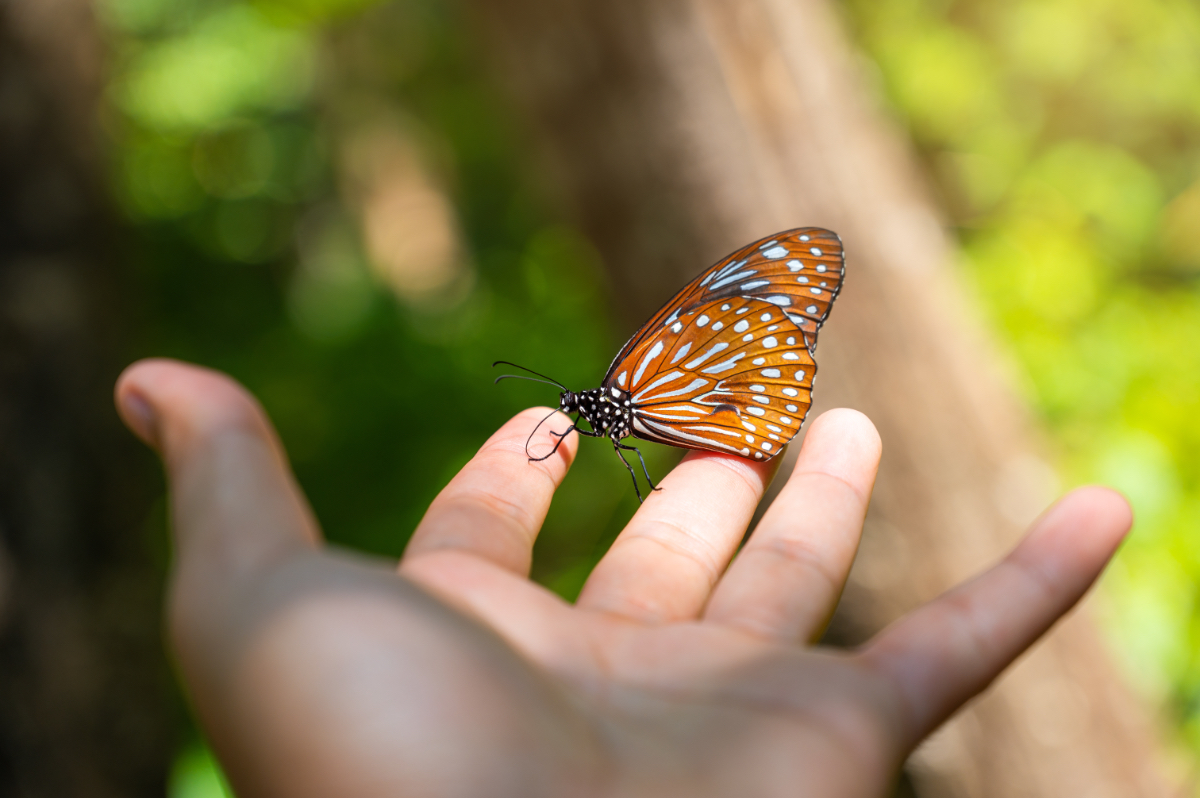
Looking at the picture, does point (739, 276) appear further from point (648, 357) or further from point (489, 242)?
point (489, 242)

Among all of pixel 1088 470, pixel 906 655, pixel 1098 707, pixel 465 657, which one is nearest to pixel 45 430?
pixel 465 657

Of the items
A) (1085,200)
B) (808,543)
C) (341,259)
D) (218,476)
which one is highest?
(341,259)

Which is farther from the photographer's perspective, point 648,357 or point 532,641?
point 648,357

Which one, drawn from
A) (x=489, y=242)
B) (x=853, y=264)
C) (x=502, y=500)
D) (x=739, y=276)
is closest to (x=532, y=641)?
(x=502, y=500)

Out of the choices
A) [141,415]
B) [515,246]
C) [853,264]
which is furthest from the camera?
[515,246]

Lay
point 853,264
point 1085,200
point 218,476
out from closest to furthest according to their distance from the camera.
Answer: point 218,476, point 853,264, point 1085,200

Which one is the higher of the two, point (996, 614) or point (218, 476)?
point (218, 476)

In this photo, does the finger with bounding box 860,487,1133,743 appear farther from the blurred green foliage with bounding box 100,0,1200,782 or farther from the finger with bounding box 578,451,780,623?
the blurred green foliage with bounding box 100,0,1200,782

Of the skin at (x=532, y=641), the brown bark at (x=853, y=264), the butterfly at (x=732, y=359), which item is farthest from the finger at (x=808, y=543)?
the brown bark at (x=853, y=264)
